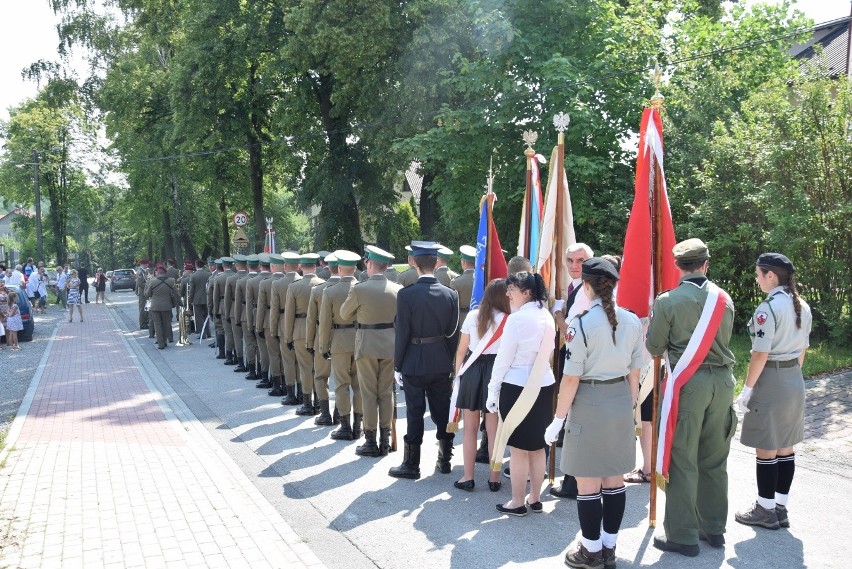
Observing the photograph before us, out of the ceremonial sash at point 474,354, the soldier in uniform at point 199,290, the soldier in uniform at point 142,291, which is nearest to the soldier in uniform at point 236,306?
the soldier in uniform at point 199,290

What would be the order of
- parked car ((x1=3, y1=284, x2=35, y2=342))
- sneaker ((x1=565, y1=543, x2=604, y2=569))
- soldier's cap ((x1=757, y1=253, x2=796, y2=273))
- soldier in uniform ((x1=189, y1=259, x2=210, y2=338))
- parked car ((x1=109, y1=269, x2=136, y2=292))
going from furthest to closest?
parked car ((x1=109, y1=269, x2=136, y2=292)) < parked car ((x1=3, y1=284, x2=35, y2=342)) < soldier in uniform ((x1=189, y1=259, x2=210, y2=338)) < soldier's cap ((x1=757, y1=253, x2=796, y2=273)) < sneaker ((x1=565, y1=543, x2=604, y2=569))

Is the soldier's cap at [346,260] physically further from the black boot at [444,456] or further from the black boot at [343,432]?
the black boot at [444,456]

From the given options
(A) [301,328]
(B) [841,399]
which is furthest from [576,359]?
(B) [841,399]

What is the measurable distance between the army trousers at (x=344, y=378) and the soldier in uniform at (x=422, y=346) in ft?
→ 4.94

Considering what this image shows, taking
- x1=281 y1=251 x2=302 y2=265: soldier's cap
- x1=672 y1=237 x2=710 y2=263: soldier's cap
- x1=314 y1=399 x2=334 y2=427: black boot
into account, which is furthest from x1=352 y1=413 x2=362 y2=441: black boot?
x1=672 y1=237 x2=710 y2=263: soldier's cap

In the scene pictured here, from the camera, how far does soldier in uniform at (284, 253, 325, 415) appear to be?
32.5 feet

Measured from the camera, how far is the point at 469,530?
18.6ft

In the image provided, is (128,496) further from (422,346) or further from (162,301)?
(162,301)

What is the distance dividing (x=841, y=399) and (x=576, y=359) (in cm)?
680

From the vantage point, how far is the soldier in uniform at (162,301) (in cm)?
1773

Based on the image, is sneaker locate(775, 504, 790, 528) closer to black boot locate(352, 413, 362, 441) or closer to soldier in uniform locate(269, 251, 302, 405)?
black boot locate(352, 413, 362, 441)

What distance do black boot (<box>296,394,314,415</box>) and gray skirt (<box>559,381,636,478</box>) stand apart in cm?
583

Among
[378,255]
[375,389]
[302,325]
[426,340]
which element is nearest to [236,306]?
[302,325]

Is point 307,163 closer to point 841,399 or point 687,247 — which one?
point 841,399
